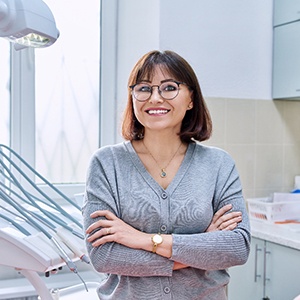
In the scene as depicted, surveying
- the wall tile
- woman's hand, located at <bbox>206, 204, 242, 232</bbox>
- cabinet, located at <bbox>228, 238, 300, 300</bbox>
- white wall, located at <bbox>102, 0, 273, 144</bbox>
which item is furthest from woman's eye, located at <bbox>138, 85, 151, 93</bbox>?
the wall tile

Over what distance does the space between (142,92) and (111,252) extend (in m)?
0.49

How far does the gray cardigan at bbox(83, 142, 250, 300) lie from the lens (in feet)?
4.72

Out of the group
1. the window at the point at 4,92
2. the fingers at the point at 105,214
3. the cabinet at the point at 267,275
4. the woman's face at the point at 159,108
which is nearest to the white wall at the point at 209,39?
the window at the point at 4,92

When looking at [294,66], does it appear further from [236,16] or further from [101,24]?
[101,24]

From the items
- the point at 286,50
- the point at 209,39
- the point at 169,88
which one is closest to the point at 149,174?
the point at 169,88

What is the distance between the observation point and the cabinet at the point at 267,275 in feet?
7.54

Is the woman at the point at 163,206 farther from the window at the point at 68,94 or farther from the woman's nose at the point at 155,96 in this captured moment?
the window at the point at 68,94

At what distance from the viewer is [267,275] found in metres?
2.46

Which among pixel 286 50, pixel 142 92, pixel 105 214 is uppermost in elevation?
pixel 286 50

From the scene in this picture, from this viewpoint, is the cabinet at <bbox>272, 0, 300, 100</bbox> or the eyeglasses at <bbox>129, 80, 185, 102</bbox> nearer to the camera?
A: the eyeglasses at <bbox>129, 80, 185, 102</bbox>

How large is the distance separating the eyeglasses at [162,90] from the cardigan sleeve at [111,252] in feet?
0.79

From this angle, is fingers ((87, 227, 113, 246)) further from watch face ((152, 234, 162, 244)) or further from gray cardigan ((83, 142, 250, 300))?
watch face ((152, 234, 162, 244))

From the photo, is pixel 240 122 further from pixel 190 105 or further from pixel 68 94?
pixel 190 105

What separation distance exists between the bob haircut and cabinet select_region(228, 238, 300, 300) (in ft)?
3.06
